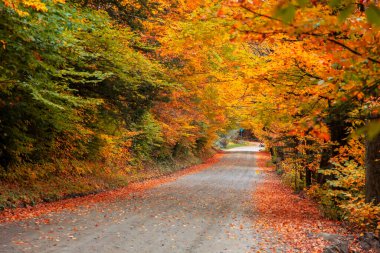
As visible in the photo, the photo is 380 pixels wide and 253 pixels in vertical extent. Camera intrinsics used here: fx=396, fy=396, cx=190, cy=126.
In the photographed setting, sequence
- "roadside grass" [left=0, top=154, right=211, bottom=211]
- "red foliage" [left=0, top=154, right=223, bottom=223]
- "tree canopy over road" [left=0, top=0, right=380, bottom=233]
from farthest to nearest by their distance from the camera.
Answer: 1. "roadside grass" [left=0, top=154, right=211, bottom=211]
2. "red foliage" [left=0, top=154, right=223, bottom=223]
3. "tree canopy over road" [left=0, top=0, right=380, bottom=233]

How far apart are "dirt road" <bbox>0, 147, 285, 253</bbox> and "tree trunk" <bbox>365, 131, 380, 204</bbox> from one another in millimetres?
2502

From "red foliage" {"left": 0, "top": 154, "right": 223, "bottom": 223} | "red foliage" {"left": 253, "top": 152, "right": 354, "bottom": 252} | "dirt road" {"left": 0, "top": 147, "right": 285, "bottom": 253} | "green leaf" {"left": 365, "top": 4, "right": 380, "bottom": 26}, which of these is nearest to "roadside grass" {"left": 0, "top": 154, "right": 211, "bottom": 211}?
"red foliage" {"left": 0, "top": 154, "right": 223, "bottom": 223}

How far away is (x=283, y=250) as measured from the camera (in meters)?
8.39

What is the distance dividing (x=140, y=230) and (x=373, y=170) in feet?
18.6

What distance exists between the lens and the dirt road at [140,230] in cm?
786

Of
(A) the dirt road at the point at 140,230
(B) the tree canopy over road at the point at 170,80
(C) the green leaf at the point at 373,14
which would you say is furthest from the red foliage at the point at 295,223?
(C) the green leaf at the point at 373,14

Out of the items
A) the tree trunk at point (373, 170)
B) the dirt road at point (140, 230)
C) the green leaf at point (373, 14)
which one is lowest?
the dirt road at point (140, 230)

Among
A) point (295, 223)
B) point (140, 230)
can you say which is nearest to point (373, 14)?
Result: point (140, 230)

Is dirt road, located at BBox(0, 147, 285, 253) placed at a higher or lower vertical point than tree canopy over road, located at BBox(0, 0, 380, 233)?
lower

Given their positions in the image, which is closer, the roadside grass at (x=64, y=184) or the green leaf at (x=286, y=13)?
the green leaf at (x=286, y=13)

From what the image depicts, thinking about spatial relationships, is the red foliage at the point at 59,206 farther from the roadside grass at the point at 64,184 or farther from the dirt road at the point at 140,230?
Result: the dirt road at the point at 140,230

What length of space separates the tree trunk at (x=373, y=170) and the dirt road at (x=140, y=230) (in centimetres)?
250

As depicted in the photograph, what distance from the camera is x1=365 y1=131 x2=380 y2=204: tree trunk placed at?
9.05m

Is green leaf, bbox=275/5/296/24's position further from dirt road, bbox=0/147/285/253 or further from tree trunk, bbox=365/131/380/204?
tree trunk, bbox=365/131/380/204
